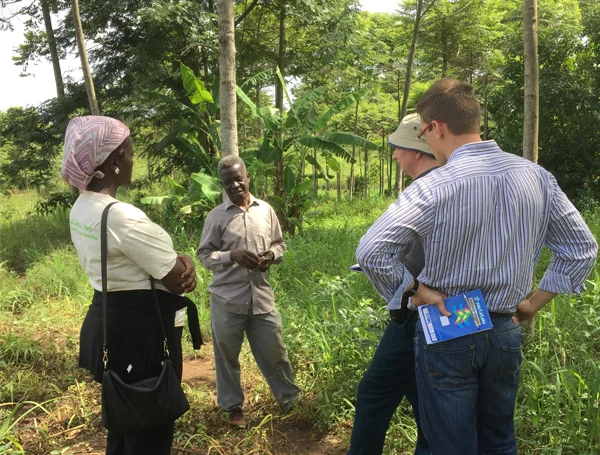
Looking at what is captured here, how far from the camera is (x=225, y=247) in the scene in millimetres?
3104

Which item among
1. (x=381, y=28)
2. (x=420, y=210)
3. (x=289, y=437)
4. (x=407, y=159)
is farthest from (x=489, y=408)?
(x=381, y=28)

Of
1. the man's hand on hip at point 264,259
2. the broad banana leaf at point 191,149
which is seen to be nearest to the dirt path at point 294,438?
the man's hand on hip at point 264,259

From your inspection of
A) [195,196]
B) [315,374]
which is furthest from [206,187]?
[315,374]

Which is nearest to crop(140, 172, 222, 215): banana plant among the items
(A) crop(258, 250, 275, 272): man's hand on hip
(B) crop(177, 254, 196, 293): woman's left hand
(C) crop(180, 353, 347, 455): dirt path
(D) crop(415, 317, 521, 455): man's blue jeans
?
(A) crop(258, 250, 275, 272): man's hand on hip

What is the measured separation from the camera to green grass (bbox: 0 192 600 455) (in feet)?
8.57

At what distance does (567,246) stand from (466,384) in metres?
0.67

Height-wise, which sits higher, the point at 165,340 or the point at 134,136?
the point at 134,136

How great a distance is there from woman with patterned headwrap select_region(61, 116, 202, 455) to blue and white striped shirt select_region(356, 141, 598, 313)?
867mm

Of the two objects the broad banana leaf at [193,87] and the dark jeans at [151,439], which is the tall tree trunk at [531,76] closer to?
the dark jeans at [151,439]

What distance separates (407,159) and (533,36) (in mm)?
1835

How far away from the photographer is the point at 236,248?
309 centimetres

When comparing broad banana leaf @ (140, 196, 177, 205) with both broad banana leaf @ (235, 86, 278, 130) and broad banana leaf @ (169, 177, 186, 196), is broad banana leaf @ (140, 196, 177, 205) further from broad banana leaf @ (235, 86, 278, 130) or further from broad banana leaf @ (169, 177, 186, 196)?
broad banana leaf @ (235, 86, 278, 130)

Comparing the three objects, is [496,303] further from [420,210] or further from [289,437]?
[289,437]

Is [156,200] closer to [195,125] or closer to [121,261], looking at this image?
[195,125]
